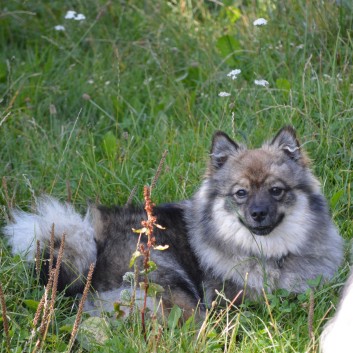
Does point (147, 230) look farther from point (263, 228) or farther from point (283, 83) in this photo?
point (283, 83)

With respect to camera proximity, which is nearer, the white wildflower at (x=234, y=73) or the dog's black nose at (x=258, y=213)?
the dog's black nose at (x=258, y=213)

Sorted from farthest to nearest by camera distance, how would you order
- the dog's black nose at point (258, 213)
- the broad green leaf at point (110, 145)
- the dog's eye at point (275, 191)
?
the broad green leaf at point (110, 145) < the dog's eye at point (275, 191) < the dog's black nose at point (258, 213)

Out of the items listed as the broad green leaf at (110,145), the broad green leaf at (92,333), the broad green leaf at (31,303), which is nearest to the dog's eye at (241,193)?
the broad green leaf at (92,333)

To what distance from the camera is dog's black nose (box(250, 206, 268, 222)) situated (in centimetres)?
465

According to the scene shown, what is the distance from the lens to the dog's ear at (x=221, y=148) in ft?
16.5

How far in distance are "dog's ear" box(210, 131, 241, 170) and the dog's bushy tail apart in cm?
87

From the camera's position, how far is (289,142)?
4988 millimetres

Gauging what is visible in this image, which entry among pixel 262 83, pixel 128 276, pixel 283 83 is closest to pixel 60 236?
pixel 128 276

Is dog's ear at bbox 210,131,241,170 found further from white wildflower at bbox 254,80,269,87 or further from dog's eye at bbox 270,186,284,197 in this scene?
white wildflower at bbox 254,80,269,87

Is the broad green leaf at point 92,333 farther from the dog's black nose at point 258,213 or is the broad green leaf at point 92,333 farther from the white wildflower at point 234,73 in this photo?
the white wildflower at point 234,73

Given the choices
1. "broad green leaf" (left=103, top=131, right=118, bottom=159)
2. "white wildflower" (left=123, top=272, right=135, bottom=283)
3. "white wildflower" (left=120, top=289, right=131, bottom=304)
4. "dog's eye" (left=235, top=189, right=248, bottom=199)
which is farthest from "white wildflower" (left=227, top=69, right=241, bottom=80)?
"white wildflower" (left=120, top=289, right=131, bottom=304)

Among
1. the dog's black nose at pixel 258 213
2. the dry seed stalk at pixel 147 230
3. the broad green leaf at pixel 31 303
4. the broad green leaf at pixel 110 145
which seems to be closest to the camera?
the dry seed stalk at pixel 147 230

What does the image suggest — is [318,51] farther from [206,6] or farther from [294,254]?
[294,254]

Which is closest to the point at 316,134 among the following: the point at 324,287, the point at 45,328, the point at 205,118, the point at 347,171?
the point at 347,171
